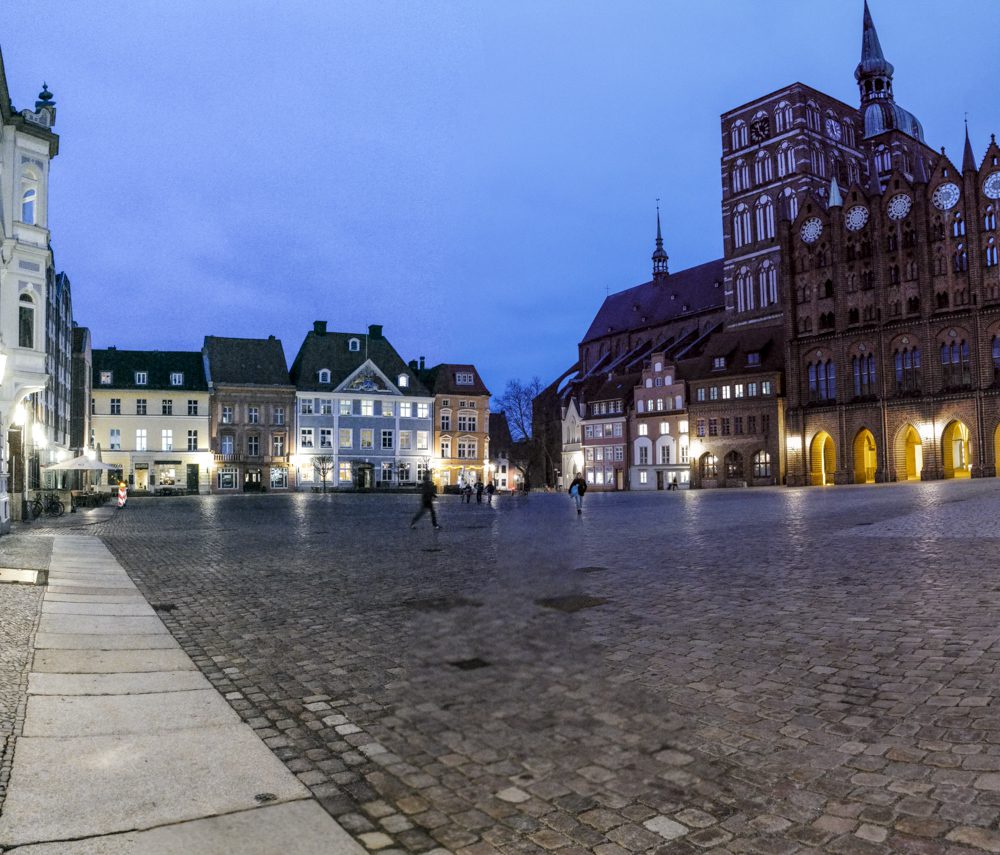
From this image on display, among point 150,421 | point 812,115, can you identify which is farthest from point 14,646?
point 812,115

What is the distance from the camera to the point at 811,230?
224ft

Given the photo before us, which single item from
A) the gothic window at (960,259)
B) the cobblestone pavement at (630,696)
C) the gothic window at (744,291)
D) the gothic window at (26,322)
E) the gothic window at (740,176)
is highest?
the gothic window at (740,176)

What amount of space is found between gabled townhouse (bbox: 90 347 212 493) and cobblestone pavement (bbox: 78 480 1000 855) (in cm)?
6315

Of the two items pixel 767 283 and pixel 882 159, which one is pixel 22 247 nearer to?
pixel 767 283

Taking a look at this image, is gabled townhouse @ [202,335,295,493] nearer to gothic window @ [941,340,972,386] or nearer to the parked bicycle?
the parked bicycle

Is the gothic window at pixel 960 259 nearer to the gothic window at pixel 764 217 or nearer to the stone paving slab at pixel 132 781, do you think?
the gothic window at pixel 764 217

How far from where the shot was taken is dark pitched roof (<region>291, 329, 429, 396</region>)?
75.8 metres

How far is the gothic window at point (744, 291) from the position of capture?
77.9 m

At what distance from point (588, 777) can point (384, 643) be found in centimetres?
374

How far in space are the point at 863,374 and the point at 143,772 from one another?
66934 millimetres

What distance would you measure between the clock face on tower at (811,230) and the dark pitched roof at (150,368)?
179 feet

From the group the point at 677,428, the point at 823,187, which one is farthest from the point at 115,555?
the point at 823,187

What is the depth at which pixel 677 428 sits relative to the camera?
80125mm

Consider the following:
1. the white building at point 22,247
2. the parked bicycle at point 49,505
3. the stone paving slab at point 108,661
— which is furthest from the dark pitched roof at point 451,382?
the stone paving slab at point 108,661
